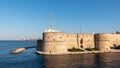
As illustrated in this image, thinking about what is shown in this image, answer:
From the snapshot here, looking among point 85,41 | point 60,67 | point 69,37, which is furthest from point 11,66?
point 85,41

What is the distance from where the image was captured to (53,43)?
62812 millimetres

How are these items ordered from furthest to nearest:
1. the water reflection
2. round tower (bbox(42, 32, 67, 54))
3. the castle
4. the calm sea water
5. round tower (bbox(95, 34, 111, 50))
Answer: round tower (bbox(95, 34, 111, 50)) → the castle → round tower (bbox(42, 32, 67, 54)) → the calm sea water → the water reflection

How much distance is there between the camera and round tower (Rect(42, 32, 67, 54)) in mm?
62594

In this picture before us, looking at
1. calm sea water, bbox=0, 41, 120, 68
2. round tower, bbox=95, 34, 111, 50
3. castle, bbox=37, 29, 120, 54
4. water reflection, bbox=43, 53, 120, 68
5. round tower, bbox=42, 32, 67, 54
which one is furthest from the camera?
round tower, bbox=95, 34, 111, 50

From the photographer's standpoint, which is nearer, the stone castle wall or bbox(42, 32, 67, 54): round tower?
bbox(42, 32, 67, 54): round tower

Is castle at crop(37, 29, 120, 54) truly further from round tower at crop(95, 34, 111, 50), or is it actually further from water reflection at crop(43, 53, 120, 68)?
water reflection at crop(43, 53, 120, 68)

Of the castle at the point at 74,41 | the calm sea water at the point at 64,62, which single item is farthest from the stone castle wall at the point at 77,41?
the calm sea water at the point at 64,62

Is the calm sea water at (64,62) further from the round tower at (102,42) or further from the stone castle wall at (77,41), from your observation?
the round tower at (102,42)

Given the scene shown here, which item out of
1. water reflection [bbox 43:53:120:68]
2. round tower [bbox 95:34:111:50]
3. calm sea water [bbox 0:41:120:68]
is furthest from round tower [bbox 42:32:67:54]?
round tower [bbox 95:34:111:50]

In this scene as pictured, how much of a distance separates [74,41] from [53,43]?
1114 cm

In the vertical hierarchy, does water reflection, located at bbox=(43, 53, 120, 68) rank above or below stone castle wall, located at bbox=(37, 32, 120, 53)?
below

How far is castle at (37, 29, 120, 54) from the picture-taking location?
62938 mm

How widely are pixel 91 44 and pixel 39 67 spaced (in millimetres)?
36793

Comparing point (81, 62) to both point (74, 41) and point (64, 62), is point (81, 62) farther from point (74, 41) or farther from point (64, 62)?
point (74, 41)
